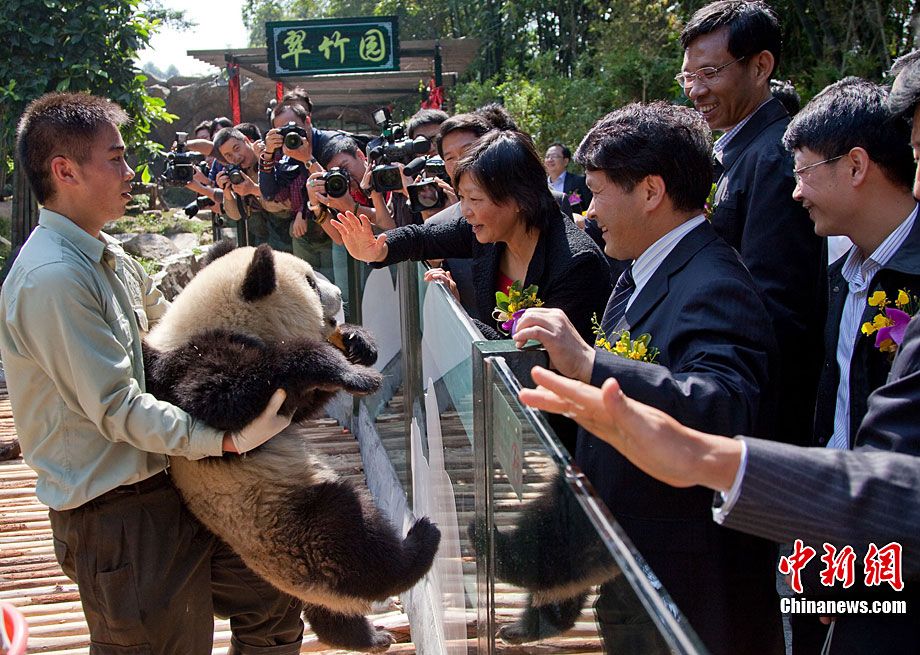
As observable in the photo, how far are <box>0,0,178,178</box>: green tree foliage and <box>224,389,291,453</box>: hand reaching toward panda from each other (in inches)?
333

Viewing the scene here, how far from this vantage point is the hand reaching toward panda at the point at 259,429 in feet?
7.97

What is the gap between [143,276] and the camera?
3.00m

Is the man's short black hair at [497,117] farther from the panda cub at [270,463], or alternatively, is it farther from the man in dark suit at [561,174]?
the man in dark suit at [561,174]

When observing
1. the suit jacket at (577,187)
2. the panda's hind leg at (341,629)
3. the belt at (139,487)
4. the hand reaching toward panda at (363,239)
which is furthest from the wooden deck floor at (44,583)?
the suit jacket at (577,187)

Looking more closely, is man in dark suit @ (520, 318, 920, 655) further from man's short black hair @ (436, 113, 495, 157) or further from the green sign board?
the green sign board

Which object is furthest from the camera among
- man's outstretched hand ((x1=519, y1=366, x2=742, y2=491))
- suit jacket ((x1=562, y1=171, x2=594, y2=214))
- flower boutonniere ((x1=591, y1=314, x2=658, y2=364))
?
suit jacket ((x1=562, y1=171, x2=594, y2=214))

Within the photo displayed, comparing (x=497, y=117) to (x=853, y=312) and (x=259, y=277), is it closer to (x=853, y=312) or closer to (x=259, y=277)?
(x=259, y=277)

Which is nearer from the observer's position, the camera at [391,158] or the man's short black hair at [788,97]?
the man's short black hair at [788,97]

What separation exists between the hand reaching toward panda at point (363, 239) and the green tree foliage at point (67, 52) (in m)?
7.46

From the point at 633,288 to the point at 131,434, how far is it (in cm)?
142

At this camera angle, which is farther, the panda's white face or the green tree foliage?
the green tree foliage

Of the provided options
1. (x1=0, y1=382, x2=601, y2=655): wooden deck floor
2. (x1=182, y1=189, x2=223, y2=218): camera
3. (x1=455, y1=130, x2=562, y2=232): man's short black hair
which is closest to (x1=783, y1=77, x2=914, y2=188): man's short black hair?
(x1=455, y1=130, x2=562, y2=232): man's short black hair

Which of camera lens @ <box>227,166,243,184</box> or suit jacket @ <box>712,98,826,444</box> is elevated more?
camera lens @ <box>227,166,243,184</box>

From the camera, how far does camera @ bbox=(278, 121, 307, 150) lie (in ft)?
18.4
